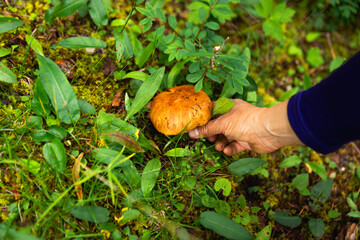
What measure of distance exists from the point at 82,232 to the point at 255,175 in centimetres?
199

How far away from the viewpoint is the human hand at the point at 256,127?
2.17 meters

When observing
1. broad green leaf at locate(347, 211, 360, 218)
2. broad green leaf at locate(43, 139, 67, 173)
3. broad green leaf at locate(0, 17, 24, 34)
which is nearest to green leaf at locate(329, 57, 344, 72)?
broad green leaf at locate(347, 211, 360, 218)

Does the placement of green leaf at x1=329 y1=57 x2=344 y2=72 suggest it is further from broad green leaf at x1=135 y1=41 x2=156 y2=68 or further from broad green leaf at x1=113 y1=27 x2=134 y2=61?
broad green leaf at x1=113 y1=27 x2=134 y2=61

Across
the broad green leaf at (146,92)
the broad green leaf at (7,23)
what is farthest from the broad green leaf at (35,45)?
the broad green leaf at (146,92)

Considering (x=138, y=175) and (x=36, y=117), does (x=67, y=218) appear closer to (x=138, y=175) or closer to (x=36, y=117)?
(x=138, y=175)

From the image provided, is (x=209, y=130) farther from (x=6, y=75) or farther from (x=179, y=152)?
(x=6, y=75)

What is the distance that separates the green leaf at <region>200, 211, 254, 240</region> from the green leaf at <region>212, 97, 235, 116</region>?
3.21ft

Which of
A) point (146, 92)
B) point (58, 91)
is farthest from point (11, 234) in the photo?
point (146, 92)

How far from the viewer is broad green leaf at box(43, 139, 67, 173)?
6.91 ft

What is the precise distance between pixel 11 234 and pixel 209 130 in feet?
5.96

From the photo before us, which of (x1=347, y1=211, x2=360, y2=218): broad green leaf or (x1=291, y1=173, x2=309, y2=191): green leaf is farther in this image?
(x1=291, y1=173, x2=309, y2=191): green leaf

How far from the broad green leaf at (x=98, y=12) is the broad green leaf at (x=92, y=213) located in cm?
201

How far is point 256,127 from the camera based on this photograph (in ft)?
7.70

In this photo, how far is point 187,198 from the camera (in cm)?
252
